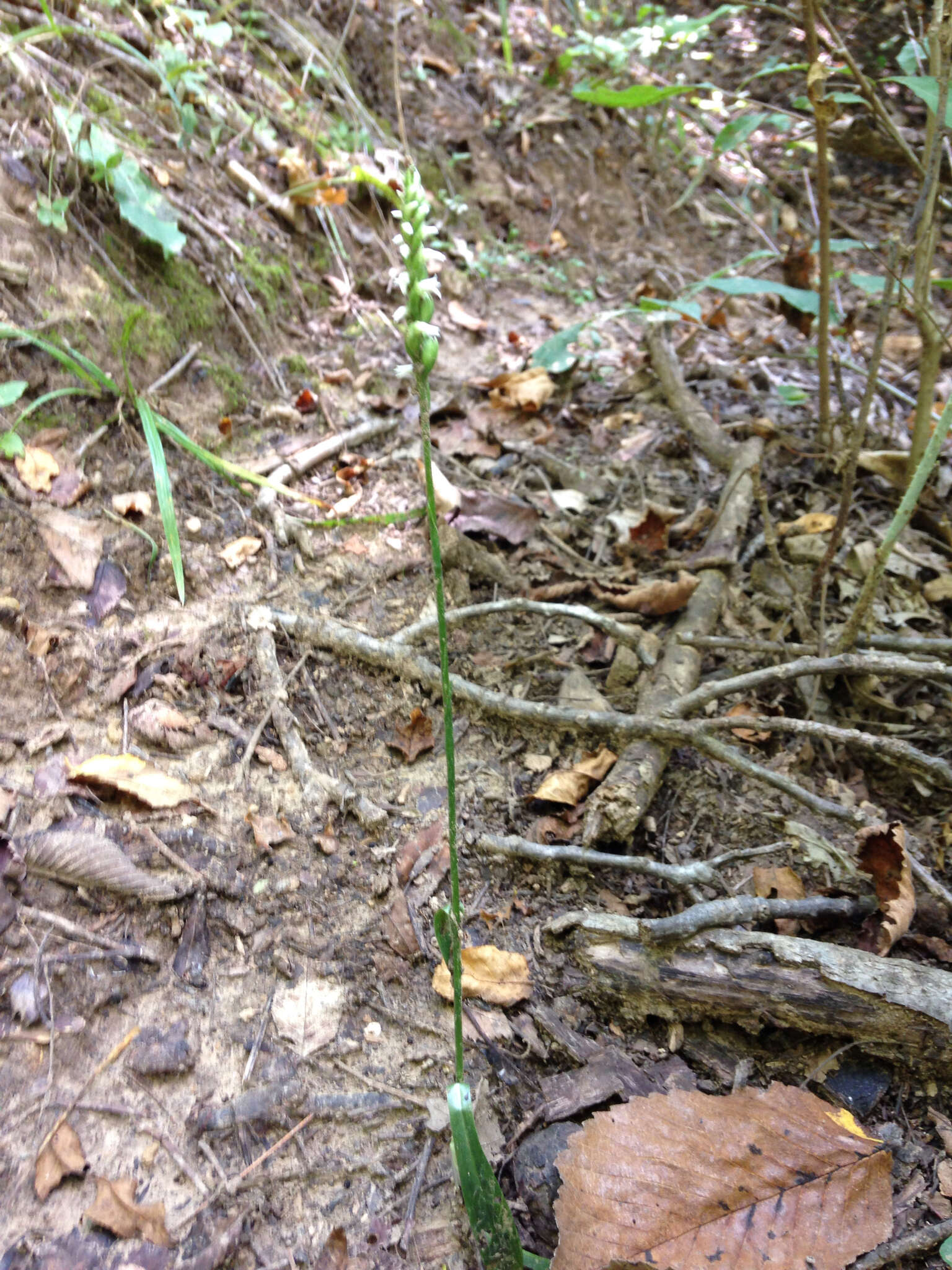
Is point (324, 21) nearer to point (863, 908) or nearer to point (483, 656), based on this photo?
point (483, 656)

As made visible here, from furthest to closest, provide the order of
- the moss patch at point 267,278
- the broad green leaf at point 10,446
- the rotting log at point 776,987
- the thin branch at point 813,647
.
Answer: the moss patch at point 267,278 < the broad green leaf at point 10,446 < the thin branch at point 813,647 < the rotting log at point 776,987

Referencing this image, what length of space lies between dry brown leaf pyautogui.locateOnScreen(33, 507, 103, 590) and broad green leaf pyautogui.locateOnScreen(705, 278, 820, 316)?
6.46ft

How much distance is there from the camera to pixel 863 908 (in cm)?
153

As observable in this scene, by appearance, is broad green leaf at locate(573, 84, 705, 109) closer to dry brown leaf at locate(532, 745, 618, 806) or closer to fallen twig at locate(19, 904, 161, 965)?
dry brown leaf at locate(532, 745, 618, 806)

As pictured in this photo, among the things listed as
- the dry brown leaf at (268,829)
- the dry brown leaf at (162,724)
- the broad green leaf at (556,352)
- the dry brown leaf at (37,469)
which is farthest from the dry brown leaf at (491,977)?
the broad green leaf at (556,352)

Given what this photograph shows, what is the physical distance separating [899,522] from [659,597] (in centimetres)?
68

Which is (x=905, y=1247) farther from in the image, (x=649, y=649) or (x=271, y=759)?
(x=271, y=759)

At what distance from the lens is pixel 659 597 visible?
2264 mm

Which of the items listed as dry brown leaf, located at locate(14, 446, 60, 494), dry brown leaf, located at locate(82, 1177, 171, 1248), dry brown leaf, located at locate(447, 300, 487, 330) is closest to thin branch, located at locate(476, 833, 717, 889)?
dry brown leaf, located at locate(82, 1177, 171, 1248)

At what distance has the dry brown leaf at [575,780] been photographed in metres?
1.83

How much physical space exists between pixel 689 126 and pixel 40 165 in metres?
4.64

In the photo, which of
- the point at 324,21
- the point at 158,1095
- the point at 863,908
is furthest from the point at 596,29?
the point at 158,1095

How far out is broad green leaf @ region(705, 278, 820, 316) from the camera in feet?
8.01

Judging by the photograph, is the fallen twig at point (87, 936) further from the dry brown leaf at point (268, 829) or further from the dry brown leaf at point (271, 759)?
the dry brown leaf at point (271, 759)
